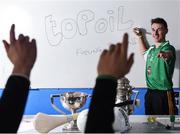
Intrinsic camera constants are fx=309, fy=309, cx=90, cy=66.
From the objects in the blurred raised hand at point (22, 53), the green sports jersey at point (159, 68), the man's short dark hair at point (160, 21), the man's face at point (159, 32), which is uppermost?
the man's short dark hair at point (160, 21)

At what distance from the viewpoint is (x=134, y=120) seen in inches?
62.9

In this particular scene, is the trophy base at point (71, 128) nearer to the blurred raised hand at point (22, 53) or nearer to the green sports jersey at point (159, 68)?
the blurred raised hand at point (22, 53)

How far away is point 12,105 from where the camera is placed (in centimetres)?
62

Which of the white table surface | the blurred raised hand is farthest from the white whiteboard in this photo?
the blurred raised hand

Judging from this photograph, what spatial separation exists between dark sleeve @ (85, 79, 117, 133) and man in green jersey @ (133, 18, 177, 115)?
7.75ft

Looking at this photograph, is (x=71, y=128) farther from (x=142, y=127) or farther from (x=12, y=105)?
(x=12, y=105)

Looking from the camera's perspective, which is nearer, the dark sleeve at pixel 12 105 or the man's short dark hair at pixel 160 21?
the dark sleeve at pixel 12 105

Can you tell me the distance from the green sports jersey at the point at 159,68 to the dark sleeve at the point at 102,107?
246 cm

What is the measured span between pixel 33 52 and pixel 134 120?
3.40ft

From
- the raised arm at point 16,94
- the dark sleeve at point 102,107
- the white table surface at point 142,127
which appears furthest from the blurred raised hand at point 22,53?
the white table surface at point 142,127

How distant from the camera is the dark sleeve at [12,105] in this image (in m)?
0.61

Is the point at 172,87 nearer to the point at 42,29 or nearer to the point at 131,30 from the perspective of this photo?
the point at 131,30

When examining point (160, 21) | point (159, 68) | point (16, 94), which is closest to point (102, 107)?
point (16, 94)

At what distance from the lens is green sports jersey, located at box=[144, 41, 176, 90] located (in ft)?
9.66
